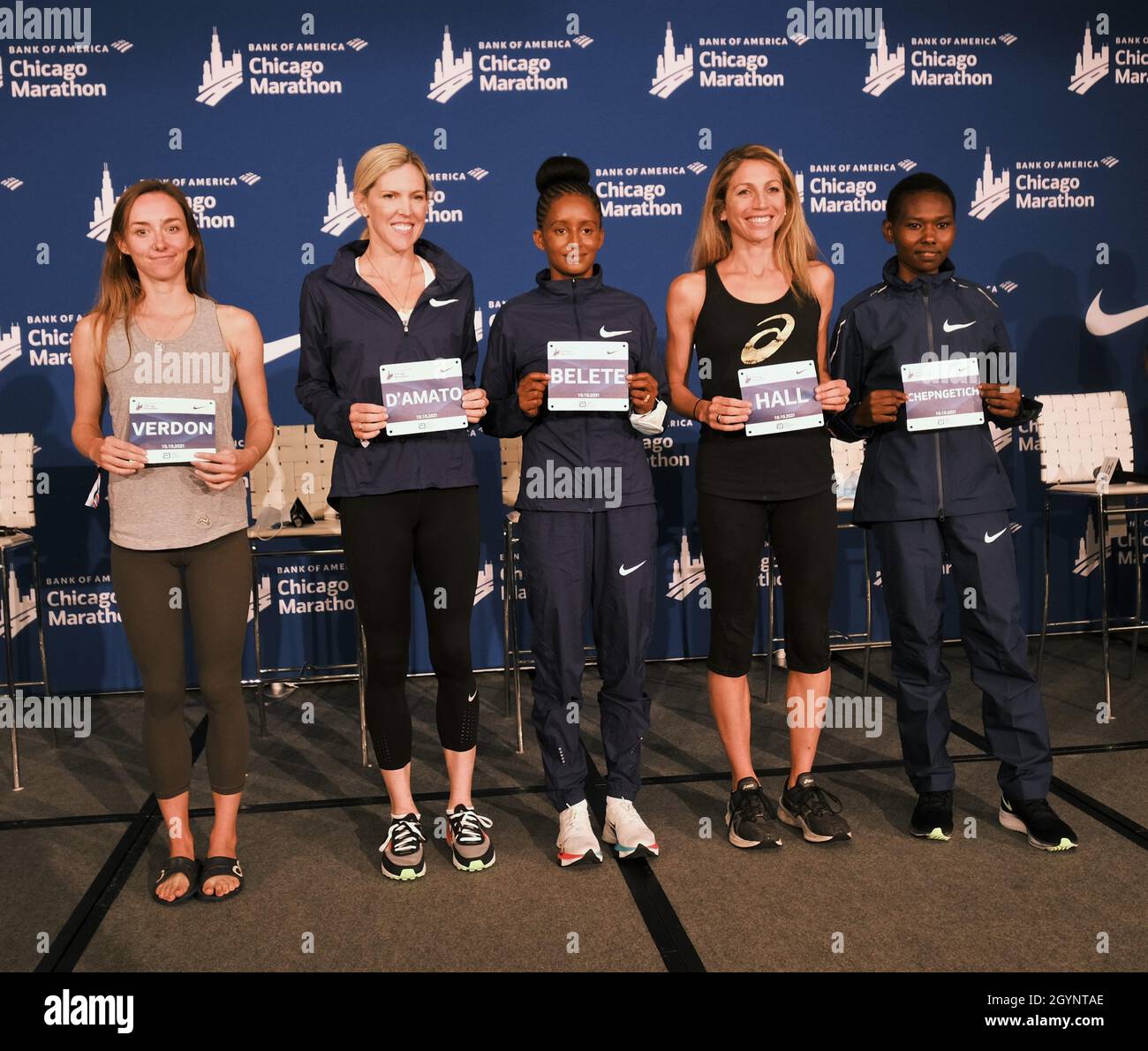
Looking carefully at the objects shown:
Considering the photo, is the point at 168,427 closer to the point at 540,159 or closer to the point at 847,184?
the point at 540,159

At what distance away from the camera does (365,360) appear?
273 cm

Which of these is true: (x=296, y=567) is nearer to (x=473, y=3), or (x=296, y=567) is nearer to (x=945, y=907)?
(x=473, y=3)

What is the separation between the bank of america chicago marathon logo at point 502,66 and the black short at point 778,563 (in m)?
2.77

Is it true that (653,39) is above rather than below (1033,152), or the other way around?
above

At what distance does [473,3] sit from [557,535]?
10.3 feet

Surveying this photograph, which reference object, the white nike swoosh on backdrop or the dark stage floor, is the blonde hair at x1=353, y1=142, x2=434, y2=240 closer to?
the dark stage floor

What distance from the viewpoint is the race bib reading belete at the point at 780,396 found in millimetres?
2783

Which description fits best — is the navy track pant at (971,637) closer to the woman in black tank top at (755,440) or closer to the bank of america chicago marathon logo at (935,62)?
the woman in black tank top at (755,440)

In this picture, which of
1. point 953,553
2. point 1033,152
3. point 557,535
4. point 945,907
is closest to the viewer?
point 945,907

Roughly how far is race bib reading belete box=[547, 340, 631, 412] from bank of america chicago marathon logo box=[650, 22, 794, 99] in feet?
8.88

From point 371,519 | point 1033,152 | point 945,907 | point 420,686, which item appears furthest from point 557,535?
point 1033,152

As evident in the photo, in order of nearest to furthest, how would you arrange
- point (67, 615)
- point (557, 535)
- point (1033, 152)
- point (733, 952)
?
point (733, 952) < point (557, 535) < point (67, 615) < point (1033, 152)

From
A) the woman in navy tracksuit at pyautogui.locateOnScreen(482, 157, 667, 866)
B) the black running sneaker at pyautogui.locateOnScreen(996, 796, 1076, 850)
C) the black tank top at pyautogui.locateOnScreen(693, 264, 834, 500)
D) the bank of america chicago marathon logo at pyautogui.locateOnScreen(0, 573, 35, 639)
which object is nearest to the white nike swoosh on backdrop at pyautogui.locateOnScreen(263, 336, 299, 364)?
the bank of america chicago marathon logo at pyautogui.locateOnScreen(0, 573, 35, 639)

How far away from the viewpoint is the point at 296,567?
4.95 m
